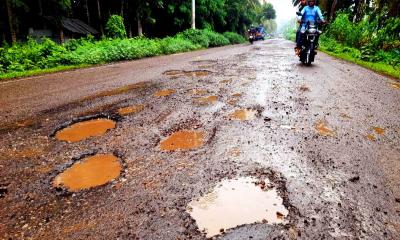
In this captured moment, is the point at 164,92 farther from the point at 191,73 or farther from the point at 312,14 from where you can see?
the point at 312,14

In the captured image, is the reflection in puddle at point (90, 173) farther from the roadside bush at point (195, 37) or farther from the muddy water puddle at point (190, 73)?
the roadside bush at point (195, 37)

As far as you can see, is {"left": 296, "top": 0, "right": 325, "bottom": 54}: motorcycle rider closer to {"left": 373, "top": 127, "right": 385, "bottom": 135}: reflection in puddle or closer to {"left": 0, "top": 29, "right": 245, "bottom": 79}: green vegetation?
{"left": 373, "top": 127, "right": 385, "bottom": 135}: reflection in puddle

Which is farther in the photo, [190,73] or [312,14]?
[312,14]

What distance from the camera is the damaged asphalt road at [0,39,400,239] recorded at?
71.4 inches

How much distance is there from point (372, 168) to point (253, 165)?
99 centimetres

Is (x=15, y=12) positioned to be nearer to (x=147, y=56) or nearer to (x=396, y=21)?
(x=147, y=56)

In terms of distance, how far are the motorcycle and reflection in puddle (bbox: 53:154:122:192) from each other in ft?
23.2

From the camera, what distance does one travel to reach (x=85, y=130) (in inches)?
138

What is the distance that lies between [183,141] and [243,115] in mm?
1074

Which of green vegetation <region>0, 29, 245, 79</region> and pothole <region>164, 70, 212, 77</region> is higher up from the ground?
green vegetation <region>0, 29, 245, 79</region>

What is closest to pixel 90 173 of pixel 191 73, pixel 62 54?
pixel 191 73

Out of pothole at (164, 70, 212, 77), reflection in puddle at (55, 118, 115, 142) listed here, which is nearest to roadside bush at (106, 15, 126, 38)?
pothole at (164, 70, 212, 77)

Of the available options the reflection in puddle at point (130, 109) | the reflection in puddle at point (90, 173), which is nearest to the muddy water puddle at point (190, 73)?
the reflection in puddle at point (130, 109)

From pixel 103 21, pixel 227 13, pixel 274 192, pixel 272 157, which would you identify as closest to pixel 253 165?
pixel 272 157
